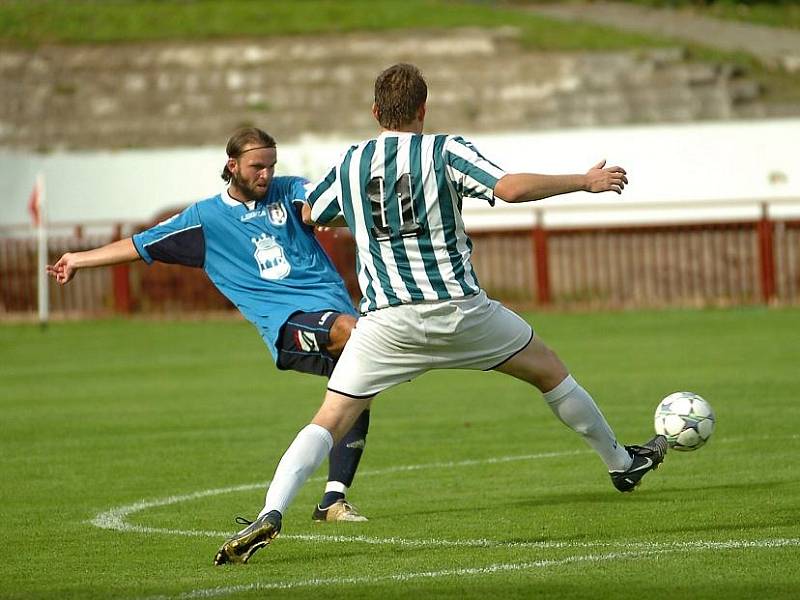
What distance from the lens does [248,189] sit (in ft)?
28.0

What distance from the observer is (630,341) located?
2045cm

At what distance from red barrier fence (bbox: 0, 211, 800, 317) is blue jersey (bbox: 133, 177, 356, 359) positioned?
50.9 feet

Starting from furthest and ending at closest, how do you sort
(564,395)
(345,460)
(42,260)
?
(42,260)
(345,460)
(564,395)

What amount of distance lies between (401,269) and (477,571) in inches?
52.6

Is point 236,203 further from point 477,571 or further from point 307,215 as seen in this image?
point 477,571

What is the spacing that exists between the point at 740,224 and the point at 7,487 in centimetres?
1808

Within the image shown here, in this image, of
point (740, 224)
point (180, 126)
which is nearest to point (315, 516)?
point (740, 224)

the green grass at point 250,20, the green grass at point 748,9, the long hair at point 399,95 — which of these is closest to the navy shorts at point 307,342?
the long hair at point 399,95

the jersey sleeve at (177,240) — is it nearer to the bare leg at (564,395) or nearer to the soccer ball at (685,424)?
the bare leg at (564,395)

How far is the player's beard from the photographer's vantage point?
8508mm

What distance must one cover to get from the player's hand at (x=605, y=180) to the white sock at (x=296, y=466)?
160 cm

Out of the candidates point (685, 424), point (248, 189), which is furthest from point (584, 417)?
point (248, 189)

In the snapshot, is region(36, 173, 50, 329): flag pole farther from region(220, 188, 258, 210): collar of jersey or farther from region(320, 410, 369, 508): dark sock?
region(320, 410, 369, 508): dark sock

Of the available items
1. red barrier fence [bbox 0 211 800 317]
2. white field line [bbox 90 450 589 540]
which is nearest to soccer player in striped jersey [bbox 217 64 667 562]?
white field line [bbox 90 450 589 540]
